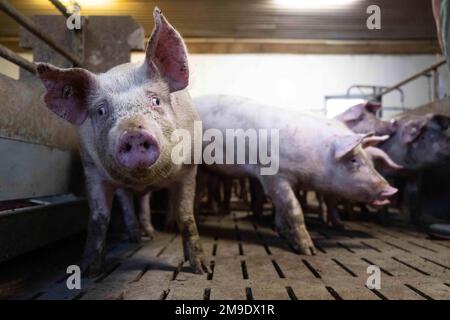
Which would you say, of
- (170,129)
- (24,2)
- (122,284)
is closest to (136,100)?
(170,129)

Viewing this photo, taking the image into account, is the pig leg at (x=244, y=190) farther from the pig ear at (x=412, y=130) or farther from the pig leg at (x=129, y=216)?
the pig leg at (x=129, y=216)

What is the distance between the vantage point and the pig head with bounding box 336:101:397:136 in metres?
4.84

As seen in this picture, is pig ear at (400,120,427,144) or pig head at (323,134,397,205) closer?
pig head at (323,134,397,205)

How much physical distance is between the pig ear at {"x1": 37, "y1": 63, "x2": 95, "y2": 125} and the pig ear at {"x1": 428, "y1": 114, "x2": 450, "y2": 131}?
12.1 ft

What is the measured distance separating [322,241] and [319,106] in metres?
6.50

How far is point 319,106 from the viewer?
9.76 metres

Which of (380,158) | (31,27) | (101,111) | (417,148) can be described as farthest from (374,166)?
(31,27)

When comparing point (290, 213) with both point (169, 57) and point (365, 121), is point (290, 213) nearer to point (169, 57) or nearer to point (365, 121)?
point (169, 57)

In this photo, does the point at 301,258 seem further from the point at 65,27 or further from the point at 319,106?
the point at 319,106

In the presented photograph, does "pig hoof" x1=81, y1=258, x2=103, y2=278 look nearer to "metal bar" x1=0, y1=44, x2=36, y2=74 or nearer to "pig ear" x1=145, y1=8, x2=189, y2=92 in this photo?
"pig ear" x1=145, y1=8, x2=189, y2=92

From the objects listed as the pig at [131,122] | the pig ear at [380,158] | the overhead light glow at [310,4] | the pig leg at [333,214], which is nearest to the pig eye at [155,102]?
the pig at [131,122]

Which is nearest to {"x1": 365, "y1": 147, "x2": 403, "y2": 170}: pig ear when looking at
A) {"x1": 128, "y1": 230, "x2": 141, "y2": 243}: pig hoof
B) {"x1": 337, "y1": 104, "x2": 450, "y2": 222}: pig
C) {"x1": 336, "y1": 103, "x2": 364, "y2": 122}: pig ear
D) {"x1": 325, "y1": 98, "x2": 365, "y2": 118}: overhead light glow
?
{"x1": 337, "y1": 104, "x2": 450, "y2": 222}: pig

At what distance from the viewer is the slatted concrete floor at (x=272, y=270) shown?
2.13 metres

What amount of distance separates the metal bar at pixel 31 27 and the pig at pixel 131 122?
0.51m
